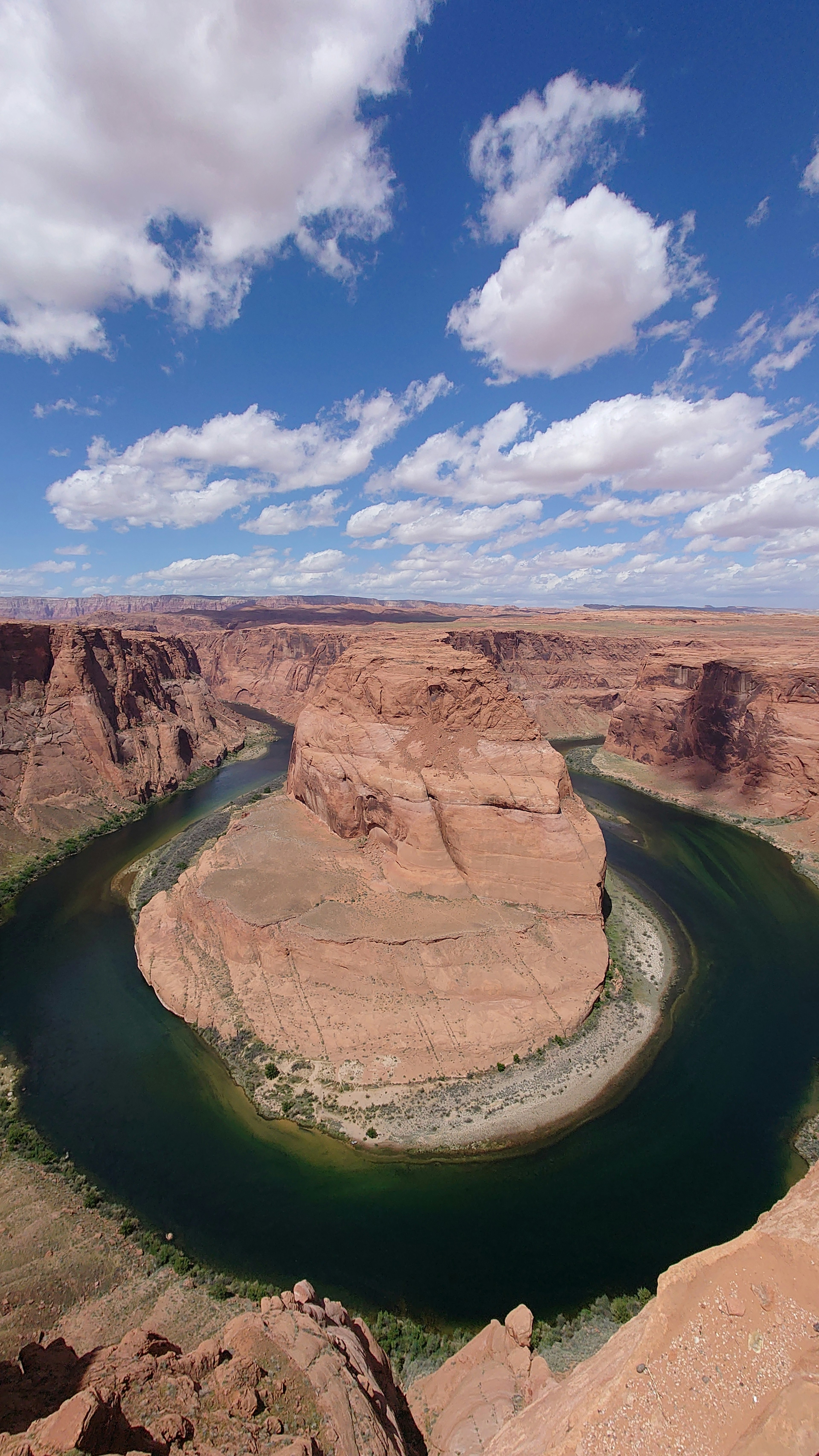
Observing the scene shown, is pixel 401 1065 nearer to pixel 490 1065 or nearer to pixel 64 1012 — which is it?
pixel 490 1065

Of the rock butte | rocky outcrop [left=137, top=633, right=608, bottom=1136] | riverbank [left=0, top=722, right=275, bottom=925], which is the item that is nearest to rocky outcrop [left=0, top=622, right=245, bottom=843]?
riverbank [left=0, top=722, right=275, bottom=925]

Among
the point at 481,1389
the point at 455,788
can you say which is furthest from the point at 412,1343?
the point at 455,788

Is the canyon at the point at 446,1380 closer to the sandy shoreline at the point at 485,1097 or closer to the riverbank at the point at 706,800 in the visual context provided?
the sandy shoreline at the point at 485,1097

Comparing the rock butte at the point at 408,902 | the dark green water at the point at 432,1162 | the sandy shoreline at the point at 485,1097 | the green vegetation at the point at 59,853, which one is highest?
the rock butte at the point at 408,902

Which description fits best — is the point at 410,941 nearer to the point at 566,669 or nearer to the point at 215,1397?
the point at 215,1397

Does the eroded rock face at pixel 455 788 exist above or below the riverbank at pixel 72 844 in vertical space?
above

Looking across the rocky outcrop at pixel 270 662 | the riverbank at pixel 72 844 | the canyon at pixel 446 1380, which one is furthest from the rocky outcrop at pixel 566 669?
the canyon at pixel 446 1380

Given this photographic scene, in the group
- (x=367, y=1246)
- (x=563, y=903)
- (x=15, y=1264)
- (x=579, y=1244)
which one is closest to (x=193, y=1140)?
(x=15, y=1264)
